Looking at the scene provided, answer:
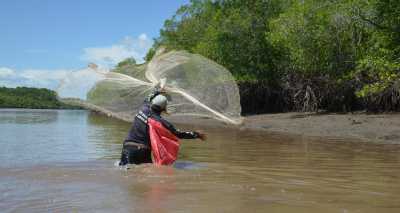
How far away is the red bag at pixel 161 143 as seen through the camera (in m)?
8.19

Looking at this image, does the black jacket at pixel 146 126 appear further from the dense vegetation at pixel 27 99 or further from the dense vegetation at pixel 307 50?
the dense vegetation at pixel 27 99

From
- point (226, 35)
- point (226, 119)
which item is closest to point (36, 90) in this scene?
point (226, 35)

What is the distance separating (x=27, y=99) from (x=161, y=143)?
Answer: 133 m

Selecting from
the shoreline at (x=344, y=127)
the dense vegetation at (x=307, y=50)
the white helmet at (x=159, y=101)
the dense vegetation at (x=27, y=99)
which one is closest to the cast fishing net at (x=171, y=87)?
the white helmet at (x=159, y=101)

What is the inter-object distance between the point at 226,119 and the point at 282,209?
3.98 meters

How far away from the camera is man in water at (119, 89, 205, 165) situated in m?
8.23

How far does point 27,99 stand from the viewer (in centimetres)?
13375

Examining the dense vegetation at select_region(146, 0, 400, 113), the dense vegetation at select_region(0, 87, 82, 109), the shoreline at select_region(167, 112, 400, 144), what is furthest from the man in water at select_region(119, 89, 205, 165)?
the dense vegetation at select_region(0, 87, 82, 109)

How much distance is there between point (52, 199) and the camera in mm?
6105

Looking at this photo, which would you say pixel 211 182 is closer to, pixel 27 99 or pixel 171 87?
pixel 171 87

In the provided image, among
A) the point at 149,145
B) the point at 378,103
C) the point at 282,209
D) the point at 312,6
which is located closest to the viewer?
the point at 282,209

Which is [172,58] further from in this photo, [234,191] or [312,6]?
[312,6]

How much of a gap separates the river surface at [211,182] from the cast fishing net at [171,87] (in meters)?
1.05

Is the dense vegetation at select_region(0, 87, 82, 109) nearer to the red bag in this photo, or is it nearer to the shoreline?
the shoreline
